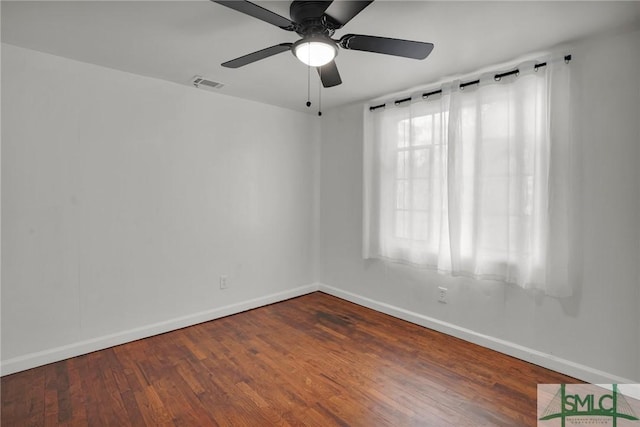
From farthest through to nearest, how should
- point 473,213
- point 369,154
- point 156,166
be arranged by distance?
point 369,154
point 156,166
point 473,213

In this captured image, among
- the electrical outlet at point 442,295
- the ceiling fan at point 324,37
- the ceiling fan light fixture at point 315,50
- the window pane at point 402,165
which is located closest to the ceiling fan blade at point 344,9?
the ceiling fan at point 324,37

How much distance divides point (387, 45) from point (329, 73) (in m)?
0.49

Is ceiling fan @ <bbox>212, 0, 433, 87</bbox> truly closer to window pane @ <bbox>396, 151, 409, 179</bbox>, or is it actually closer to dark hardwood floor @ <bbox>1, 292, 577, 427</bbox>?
window pane @ <bbox>396, 151, 409, 179</bbox>

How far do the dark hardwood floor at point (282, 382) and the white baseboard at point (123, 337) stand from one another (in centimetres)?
6

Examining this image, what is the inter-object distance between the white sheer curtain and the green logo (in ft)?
2.22

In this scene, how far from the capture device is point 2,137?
232cm

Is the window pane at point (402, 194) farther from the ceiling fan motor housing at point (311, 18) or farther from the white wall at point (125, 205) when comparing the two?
the ceiling fan motor housing at point (311, 18)

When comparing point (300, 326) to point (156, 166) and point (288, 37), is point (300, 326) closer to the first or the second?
point (156, 166)

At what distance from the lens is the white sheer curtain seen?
2389 millimetres

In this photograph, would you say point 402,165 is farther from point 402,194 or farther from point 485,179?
point 485,179

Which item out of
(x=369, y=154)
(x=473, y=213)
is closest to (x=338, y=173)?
(x=369, y=154)

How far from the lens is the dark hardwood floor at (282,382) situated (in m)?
1.93

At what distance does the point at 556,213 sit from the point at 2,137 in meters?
3.99

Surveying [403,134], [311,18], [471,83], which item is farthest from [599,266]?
[311,18]
